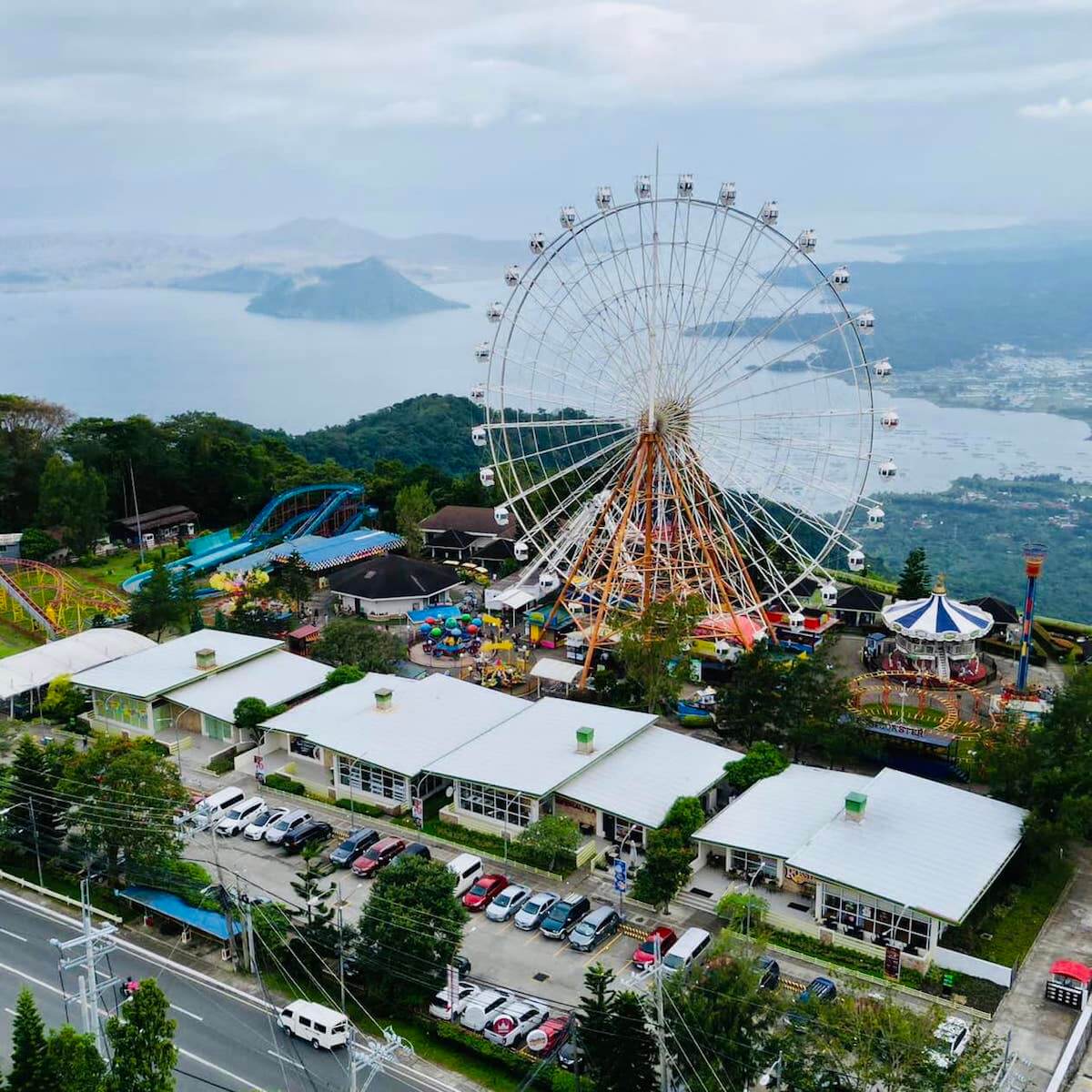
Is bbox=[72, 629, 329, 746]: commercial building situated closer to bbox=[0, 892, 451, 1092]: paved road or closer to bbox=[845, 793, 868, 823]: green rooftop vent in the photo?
bbox=[0, 892, 451, 1092]: paved road

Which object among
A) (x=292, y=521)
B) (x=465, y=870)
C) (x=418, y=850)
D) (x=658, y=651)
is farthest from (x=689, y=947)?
(x=292, y=521)

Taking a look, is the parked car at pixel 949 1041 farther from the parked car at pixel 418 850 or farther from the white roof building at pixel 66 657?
the white roof building at pixel 66 657

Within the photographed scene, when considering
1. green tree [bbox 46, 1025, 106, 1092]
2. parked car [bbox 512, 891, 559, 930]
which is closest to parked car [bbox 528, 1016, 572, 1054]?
parked car [bbox 512, 891, 559, 930]

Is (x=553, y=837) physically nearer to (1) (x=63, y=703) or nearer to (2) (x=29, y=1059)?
(2) (x=29, y=1059)

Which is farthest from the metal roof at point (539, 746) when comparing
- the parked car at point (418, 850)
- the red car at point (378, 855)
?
the red car at point (378, 855)

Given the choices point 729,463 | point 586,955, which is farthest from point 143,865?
point 729,463

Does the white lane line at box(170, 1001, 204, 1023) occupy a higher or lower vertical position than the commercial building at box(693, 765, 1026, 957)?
lower
